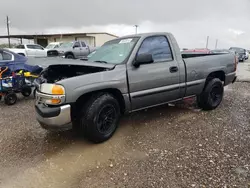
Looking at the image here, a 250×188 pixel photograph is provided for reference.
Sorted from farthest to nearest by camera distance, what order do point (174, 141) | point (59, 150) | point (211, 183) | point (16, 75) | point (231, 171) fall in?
point (16, 75)
point (174, 141)
point (59, 150)
point (231, 171)
point (211, 183)

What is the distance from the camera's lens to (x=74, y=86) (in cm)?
319

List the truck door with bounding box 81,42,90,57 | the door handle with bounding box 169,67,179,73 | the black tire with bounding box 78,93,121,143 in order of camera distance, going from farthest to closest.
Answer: the truck door with bounding box 81,42,90,57, the door handle with bounding box 169,67,179,73, the black tire with bounding box 78,93,121,143

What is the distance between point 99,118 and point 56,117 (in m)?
0.68

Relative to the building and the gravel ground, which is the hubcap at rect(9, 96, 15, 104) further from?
the building

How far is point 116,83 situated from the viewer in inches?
141

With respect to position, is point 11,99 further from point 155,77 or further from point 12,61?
point 155,77

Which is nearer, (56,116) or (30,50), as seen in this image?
(56,116)

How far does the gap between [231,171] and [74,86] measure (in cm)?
244

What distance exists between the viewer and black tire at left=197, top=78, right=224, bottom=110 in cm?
509

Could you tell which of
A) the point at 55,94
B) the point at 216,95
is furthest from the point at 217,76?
the point at 55,94

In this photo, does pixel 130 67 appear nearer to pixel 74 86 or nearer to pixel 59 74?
pixel 74 86

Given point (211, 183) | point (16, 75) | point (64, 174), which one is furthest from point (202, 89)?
point (16, 75)

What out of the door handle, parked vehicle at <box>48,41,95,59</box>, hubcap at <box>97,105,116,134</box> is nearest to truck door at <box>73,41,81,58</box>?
parked vehicle at <box>48,41,95,59</box>

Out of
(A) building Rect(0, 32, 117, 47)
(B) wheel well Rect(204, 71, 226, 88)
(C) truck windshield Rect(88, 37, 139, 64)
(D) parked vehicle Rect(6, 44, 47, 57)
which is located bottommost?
(B) wheel well Rect(204, 71, 226, 88)
